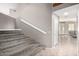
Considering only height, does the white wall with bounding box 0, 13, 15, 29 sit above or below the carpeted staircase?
above

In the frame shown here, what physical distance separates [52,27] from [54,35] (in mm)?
186

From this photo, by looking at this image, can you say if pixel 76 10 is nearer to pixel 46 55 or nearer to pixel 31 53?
pixel 46 55

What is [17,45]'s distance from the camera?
2.44 meters

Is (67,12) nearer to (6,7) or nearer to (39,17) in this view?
(39,17)

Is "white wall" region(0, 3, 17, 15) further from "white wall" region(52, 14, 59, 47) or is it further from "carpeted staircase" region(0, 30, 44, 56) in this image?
"white wall" region(52, 14, 59, 47)

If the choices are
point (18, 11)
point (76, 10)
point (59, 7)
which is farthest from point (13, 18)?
point (76, 10)

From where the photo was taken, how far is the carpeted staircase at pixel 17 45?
92.0 inches

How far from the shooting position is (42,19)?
2.52 m

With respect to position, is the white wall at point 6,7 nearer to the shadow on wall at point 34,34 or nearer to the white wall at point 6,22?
the white wall at point 6,22

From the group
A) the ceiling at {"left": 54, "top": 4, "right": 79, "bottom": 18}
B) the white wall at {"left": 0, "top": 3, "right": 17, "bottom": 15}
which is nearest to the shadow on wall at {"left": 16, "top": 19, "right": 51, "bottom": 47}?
the white wall at {"left": 0, "top": 3, "right": 17, "bottom": 15}

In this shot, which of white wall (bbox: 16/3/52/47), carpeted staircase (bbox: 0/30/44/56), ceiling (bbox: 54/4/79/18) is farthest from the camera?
ceiling (bbox: 54/4/79/18)

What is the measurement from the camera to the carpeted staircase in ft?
7.66

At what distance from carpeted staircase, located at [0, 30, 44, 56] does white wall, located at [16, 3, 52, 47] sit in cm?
15

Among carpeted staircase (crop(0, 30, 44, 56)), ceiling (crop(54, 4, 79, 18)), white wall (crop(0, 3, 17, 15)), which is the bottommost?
carpeted staircase (crop(0, 30, 44, 56))
